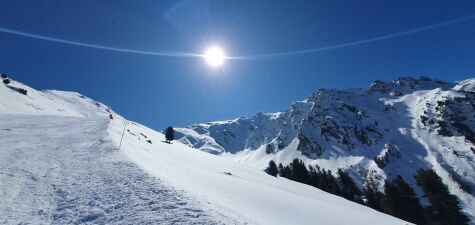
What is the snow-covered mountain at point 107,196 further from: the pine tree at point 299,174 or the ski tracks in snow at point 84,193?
the pine tree at point 299,174

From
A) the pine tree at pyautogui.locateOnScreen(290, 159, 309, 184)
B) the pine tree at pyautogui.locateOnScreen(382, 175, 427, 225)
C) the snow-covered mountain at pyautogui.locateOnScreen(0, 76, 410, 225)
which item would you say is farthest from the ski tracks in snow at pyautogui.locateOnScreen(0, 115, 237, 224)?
the pine tree at pyautogui.locateOnScreen(290, 159, 309, 184)

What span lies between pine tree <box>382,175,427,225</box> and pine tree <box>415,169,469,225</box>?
526 centimetres

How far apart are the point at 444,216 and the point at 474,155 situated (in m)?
187

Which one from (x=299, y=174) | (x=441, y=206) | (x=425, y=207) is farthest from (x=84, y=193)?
(x=299, y=174)

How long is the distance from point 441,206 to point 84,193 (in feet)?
152

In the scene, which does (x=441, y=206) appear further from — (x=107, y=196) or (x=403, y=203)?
(x=107, y=196)

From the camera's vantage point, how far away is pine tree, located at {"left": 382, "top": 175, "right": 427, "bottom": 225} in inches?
2046

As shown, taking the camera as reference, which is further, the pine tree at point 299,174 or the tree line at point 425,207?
the pine tree at point 299,174

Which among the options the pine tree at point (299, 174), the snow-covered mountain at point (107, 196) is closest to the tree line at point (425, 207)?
the snow-covered mountain at point (107, 196)

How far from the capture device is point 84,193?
1511 cm

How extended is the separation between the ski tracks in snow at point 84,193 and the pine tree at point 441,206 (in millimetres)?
42360

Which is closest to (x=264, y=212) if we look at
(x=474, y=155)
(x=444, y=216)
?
(x=444, y=216)

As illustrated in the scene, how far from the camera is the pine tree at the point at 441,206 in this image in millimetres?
45000

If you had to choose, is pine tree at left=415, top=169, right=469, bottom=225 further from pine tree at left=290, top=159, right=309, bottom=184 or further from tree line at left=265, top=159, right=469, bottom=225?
pine tree at left=290, top=159, right=309, bottom=184
